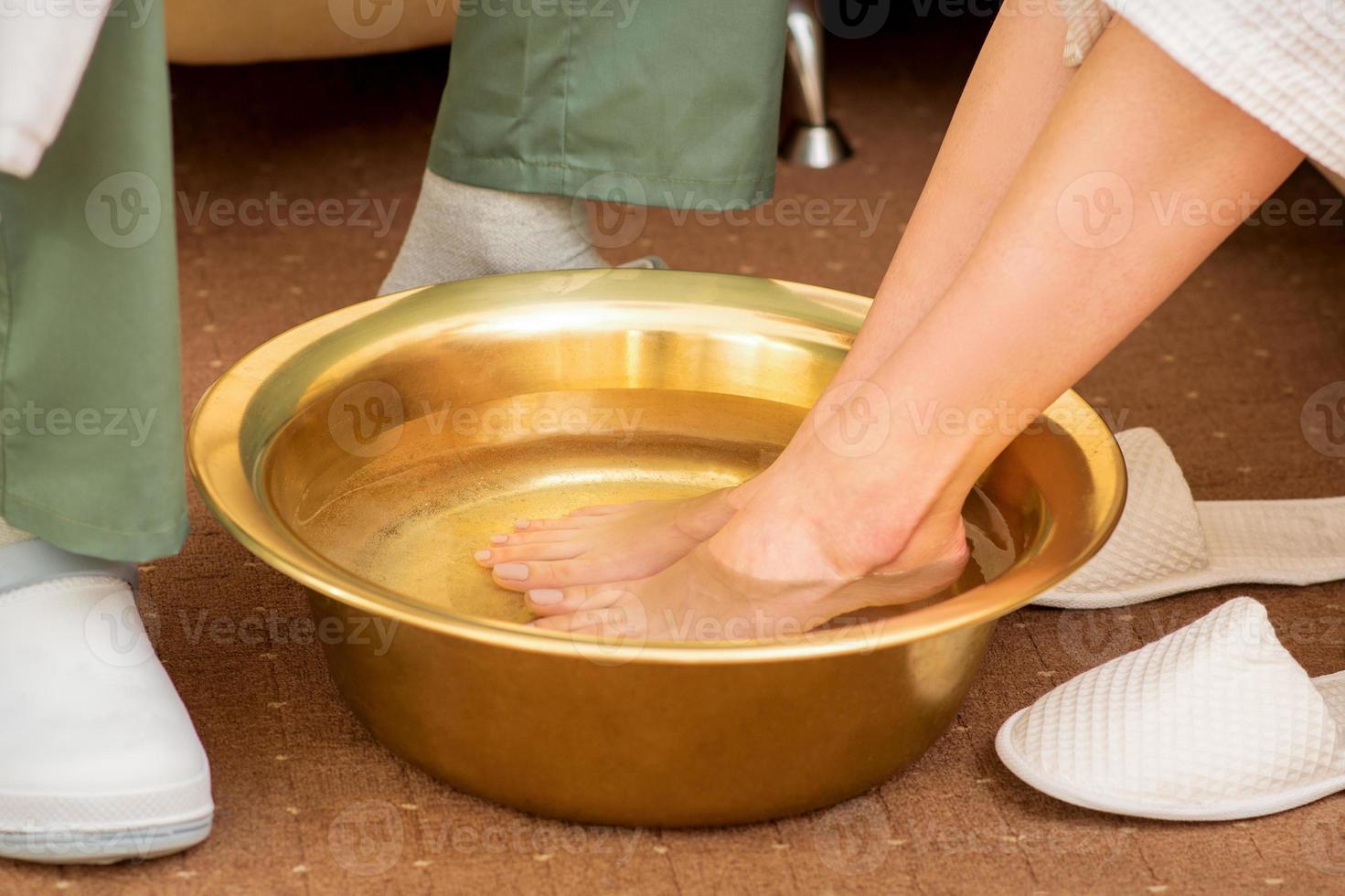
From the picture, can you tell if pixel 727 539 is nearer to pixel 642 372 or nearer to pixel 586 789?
pixel 586 789

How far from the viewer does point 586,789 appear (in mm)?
628

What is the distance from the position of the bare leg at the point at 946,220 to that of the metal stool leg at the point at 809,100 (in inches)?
28.3

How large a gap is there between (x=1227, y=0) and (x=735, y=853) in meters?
0.39

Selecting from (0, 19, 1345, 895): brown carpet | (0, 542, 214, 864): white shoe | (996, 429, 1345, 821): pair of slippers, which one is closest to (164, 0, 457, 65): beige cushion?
(0, 19, 1345, 895): brown carpet

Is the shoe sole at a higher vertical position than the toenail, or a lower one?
lower

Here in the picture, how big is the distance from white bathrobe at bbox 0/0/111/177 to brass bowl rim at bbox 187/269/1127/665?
172 mm

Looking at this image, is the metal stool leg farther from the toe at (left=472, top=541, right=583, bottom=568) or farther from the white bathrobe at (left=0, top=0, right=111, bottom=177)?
the white bathrobe at (left=0, top=0, right=111, bottom=177)

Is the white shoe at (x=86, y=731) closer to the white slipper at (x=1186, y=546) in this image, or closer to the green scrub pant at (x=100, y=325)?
the green scrub pant at (x=100, y=325)

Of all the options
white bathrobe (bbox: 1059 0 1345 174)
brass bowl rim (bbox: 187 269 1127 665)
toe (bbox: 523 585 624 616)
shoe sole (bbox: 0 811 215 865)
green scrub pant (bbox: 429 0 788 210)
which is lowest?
shoe sole (bbox: 0 811 215 865)

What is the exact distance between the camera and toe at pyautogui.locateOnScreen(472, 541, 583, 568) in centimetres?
75

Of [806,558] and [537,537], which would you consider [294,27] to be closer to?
[537,537]

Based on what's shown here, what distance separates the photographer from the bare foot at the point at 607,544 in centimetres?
73

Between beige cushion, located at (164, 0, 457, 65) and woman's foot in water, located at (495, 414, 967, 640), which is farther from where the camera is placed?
beige cushion, located at (164, 0, 457, 65)

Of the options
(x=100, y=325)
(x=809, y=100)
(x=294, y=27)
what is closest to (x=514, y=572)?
(x=100, y=325)
